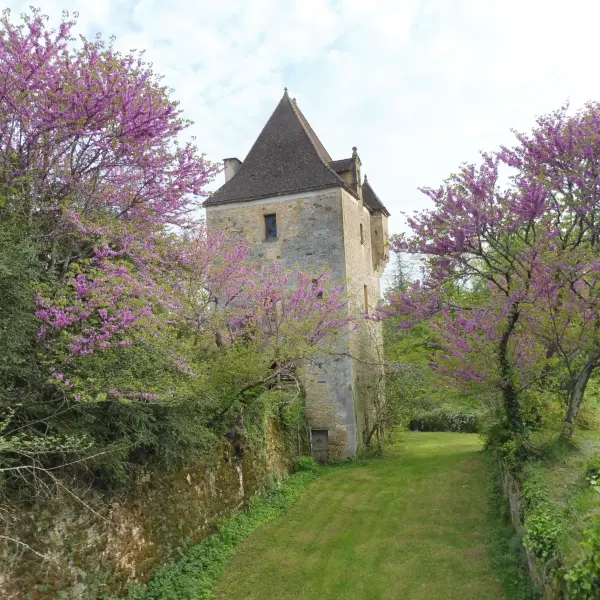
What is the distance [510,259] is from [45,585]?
9.67 meters

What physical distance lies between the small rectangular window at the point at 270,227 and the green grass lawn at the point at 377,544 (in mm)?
8778

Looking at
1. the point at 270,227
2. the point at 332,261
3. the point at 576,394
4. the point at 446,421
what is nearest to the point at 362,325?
the point at 332,261

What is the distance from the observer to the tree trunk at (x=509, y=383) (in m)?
9.97

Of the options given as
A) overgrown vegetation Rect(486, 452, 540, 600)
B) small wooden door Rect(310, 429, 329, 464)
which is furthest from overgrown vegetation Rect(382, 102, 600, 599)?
small wooden door Rect(310, 429, 329, 464)

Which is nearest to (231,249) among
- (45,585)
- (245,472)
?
(245,472)

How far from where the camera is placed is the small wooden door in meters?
18.0

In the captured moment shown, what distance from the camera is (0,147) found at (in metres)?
7.75

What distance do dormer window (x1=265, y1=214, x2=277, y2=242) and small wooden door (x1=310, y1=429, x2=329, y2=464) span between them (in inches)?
284

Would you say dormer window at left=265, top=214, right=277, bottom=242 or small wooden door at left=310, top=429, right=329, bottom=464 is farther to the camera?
dormer window at left=265, top=214, right=277, bottom=242

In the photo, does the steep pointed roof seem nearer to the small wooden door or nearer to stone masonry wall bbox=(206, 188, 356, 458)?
stone masonry wall bbox=(206, 188, 356, 458)

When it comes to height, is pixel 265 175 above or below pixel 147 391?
above

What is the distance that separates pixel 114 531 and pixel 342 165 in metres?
15.5

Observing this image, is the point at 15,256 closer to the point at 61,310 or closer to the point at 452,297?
the point at 61,310

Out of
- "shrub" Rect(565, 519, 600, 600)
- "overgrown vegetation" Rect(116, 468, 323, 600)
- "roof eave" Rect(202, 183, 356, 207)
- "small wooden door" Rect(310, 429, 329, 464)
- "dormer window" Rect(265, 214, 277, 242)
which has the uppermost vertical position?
"roof eave" Rect(202, 183, 356, 207)
